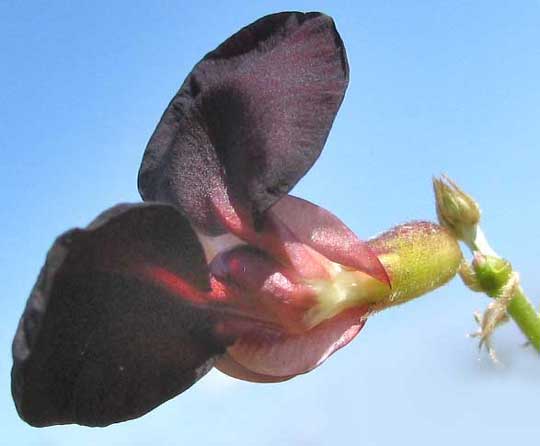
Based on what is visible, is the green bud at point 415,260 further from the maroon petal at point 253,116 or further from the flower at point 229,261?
the maroon petal at point 253,116

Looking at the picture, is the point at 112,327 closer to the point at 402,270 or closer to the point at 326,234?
the point at 326,234

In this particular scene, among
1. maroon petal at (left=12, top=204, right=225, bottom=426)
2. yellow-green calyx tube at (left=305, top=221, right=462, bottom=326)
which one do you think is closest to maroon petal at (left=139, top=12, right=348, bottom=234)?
maroon petal at (left=12, top=204, right=225, bottom=426)

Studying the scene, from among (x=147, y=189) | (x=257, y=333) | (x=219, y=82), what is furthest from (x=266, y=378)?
(x=219, y=82)

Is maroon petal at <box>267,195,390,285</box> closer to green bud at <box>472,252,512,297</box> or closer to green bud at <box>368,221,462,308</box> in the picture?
green bud at <box>368,221,462,308</box>

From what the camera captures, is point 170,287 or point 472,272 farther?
point 472,272

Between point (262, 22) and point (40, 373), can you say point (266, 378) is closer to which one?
point (40, 373)

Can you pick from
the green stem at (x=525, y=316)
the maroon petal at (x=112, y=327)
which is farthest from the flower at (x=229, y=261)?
the green stem at (x=525, y=316)

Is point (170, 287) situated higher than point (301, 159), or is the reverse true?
point (301, 159)
